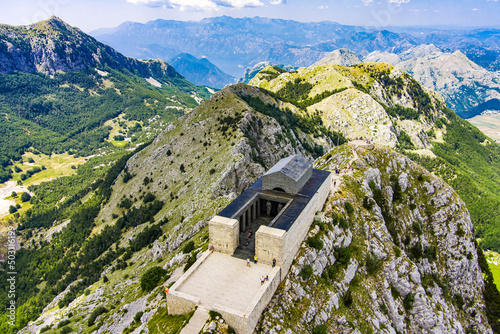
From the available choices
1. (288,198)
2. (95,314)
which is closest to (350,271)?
(288,198)

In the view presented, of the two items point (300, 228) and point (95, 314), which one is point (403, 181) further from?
point (95, 314)

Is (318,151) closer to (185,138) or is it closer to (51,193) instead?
(185,138)

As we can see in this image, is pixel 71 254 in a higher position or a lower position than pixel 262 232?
lower

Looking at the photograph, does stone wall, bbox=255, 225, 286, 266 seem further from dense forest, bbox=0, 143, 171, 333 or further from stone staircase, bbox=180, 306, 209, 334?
dense forest, bbox=0, 143, 171, 333

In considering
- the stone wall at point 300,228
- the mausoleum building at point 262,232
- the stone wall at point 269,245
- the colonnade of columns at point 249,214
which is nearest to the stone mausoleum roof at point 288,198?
the mausoleum building at point 262,232

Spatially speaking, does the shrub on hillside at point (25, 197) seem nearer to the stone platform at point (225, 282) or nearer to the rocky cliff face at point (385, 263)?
the rocky cliff face at point (385, 263)

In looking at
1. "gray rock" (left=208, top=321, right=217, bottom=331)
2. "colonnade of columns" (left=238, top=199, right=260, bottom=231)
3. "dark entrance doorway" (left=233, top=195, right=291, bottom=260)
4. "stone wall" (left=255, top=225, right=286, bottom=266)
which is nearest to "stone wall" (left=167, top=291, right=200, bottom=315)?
"gray rock" (left=208, top=321, right=217, bottom=331)
